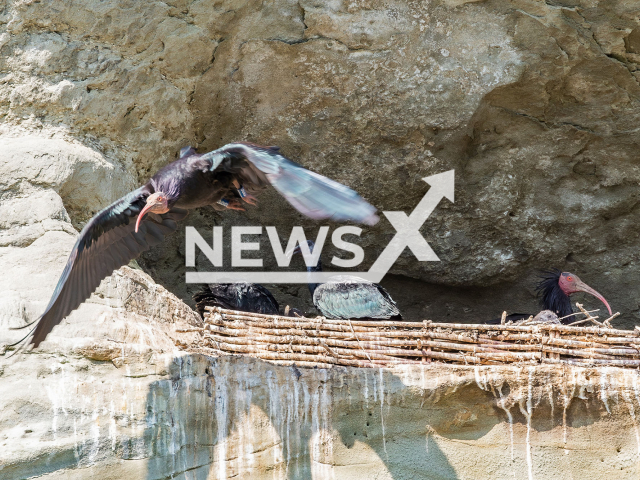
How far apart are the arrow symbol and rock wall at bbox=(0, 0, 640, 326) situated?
0.22 ft

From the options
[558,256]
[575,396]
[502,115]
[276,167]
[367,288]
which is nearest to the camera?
[276,167]

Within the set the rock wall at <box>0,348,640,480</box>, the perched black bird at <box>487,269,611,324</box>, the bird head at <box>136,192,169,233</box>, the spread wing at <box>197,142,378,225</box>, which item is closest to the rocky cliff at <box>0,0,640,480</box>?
the rock wall at <box>0,348,640,480</box>

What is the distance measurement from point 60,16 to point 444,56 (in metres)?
2.48

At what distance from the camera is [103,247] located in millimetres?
4992

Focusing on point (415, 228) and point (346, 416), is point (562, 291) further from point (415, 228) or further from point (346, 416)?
point (346, 416)

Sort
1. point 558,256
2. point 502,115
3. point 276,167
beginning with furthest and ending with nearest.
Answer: point 558,256
point 502,115
point 276,167

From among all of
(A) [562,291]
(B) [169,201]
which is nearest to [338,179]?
(A) [562,291]

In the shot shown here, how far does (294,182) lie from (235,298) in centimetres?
180

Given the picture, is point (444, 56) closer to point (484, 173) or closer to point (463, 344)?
point (484, 173)

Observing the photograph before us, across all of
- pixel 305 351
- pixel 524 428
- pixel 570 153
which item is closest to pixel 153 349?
pixel 305 351

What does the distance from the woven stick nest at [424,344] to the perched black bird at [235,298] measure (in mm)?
807

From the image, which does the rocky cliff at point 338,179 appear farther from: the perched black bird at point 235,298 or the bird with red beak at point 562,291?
the bird with red beak at point 562,291

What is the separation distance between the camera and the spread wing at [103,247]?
182 inches

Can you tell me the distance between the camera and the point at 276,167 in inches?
167
